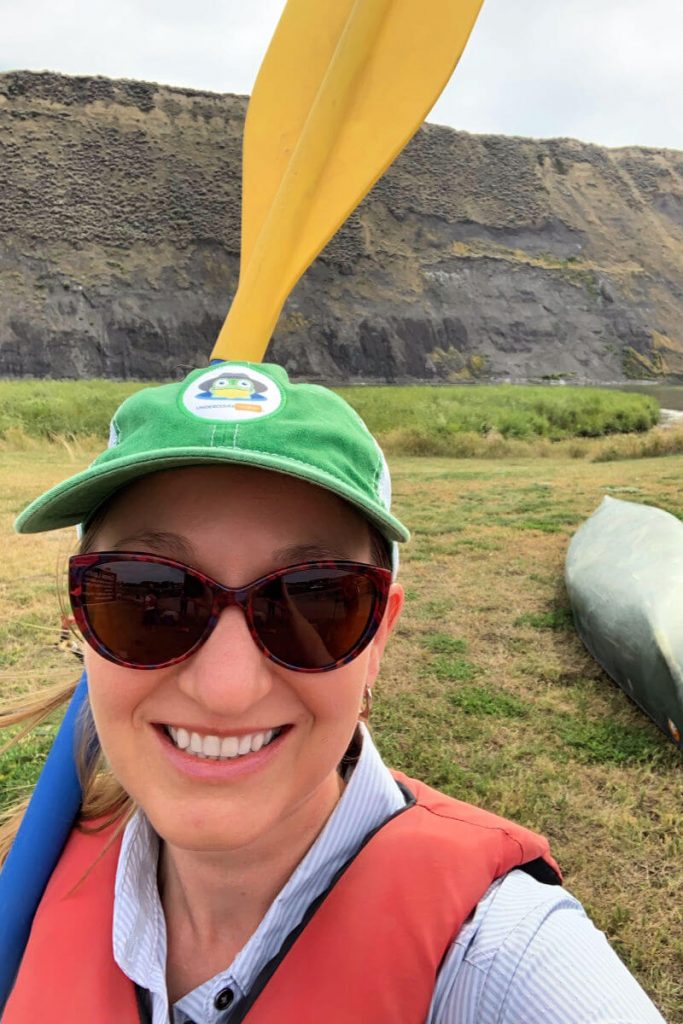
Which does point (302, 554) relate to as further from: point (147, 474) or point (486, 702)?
point (486, 702)

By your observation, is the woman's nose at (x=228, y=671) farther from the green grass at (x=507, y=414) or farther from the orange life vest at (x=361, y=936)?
the green grass at (x=507, y=414)

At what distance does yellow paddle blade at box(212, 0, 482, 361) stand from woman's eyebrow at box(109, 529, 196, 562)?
133 centimetres

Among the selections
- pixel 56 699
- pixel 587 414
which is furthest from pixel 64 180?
pixel 56 699

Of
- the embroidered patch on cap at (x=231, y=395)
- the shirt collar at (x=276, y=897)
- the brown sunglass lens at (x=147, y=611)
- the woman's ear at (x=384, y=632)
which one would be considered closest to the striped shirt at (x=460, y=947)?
the shirt collar at (x=276, y=897)

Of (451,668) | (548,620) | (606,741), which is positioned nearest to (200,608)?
(606,741)

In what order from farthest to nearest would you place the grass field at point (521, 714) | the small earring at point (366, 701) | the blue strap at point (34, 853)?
the grass field at point (521, 714) → the blue strap at point (34, 853) → the small earring at point (366, 701)

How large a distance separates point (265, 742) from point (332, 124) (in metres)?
2.06

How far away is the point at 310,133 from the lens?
2.23 meters

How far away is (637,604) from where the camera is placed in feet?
10.8

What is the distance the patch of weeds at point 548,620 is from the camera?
13.0 ft

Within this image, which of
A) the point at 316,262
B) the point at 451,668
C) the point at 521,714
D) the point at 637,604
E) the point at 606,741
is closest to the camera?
the point at 606,741

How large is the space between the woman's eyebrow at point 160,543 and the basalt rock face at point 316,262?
33531 mm

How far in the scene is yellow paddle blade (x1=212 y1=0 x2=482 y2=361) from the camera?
86.5 inches

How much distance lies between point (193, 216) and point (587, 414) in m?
27.6
